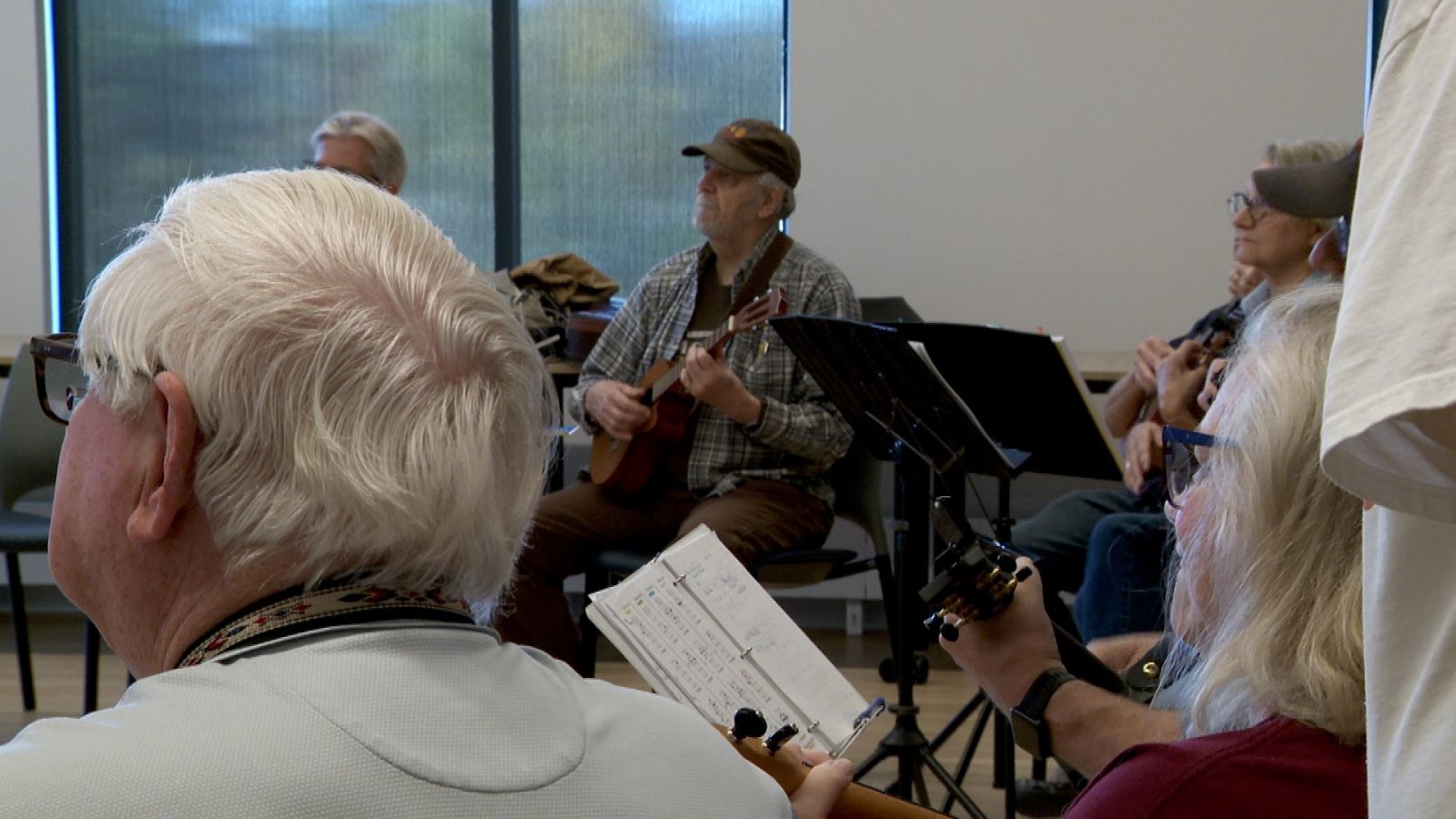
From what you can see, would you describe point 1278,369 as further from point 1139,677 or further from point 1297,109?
point 1297,109

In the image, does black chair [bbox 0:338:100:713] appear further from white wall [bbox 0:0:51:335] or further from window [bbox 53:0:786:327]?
window [bbox 53:0:786:327]

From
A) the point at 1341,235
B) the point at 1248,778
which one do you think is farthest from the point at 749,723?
the point at 1341,235

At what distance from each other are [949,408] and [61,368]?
1512 mm

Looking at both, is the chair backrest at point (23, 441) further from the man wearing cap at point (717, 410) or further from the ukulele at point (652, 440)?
the ukulele at point (652, 440)

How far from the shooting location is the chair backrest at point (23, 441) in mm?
3836

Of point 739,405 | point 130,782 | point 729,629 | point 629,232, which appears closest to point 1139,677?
point 729,629

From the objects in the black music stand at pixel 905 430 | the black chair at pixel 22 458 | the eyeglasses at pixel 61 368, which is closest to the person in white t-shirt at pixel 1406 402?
the eyeglasses at pixel 61 368

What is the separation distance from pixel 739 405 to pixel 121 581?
→ 8.21ft

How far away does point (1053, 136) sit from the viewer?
15.5 feet

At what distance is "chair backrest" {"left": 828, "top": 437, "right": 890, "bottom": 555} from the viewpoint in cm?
366

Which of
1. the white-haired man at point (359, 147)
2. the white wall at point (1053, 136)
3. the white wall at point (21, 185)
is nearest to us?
the white-haired man at point (359, 147)

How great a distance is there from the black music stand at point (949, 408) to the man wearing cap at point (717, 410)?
0.51 meters

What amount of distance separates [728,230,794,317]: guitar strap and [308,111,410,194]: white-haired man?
49.1 inches

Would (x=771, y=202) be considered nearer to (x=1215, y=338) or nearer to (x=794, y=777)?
(x=1215, y=338)
